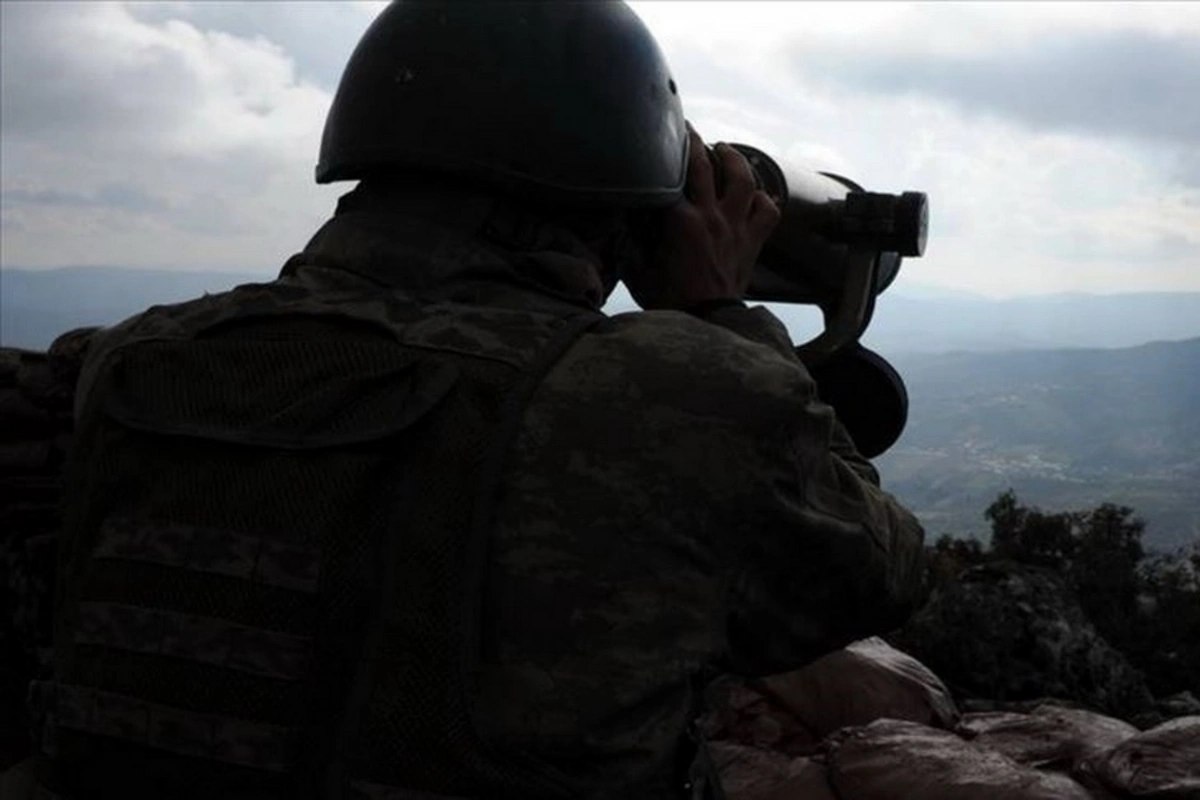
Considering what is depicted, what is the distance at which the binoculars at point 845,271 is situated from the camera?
2859 millimetres

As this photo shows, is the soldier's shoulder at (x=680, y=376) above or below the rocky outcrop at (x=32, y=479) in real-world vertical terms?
above

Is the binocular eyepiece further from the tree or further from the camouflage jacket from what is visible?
the tree

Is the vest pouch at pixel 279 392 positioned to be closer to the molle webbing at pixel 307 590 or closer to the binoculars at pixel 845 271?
the molle webbing at pixel 307 590

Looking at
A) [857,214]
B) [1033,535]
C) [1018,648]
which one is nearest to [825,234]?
[857,214]

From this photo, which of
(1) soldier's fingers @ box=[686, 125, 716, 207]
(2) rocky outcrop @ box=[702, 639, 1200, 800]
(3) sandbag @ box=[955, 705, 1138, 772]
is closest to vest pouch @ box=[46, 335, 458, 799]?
(1) soldier's fingers @ box=[686, 125, 716, 207]

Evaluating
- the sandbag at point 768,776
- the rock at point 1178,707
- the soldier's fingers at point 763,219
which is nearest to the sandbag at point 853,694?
the sandbag at point 768,776

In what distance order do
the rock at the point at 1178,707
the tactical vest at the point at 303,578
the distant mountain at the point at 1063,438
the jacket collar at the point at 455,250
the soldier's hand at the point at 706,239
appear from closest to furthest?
the tactical vest at the point at 303,578
the jacket collar at the point at 455,250
the soldier's hand at the point at 706,239
the rock at the point at 1178,707
the distant mountain at the point at 1063,438

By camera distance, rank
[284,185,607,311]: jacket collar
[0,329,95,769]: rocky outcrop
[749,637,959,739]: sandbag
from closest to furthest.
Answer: [284,185,607,311]: jacket collar, [0,329,95,769]: rocky outcrop, [749,637,959,739]: sandbag

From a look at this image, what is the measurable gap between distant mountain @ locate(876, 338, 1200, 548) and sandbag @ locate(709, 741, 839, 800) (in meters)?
65.7

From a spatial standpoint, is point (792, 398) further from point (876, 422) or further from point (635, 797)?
point (876, 422)

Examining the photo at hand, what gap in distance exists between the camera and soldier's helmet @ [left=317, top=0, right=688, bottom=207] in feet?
6.35

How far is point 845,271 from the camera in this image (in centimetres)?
297

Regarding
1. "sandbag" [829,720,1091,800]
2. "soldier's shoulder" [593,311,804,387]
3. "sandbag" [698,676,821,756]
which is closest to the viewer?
"soldier's shoulder" [593,311,804,387]

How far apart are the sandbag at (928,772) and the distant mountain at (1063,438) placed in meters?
65.7
